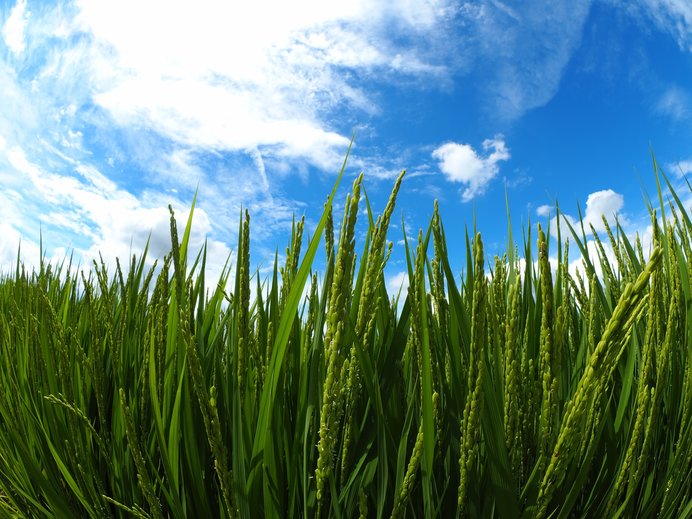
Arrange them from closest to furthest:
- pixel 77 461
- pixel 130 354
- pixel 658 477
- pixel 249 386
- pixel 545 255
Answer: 1. pixel 545 255
2. pixel 249 386
3. pixel 658 477
4. pixel 77 461
5. pixel 130 354

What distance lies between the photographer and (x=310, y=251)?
800mm

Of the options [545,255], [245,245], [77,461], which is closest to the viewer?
[545,255]

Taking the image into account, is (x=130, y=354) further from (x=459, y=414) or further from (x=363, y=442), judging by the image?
(x=459, y=414)

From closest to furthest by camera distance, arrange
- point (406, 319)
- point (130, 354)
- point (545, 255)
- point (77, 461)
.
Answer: point (545, 255) < point (406, 319) < point (77, 461) < point (130, 354)

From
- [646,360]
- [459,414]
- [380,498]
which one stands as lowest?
[380,498]

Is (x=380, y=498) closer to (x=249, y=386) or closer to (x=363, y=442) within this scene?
(x=363, y=442)

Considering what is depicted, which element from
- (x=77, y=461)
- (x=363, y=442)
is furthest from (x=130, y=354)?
(x=363, y=442)

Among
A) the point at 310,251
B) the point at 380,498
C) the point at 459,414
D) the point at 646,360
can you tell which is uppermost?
the point at 310,251

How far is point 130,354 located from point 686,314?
157 centimetres

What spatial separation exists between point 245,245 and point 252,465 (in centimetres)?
37

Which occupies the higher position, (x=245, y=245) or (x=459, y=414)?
(x=245, y=245)

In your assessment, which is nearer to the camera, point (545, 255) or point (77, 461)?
point (545, 255)

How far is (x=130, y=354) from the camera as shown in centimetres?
156

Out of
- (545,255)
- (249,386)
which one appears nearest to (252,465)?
(249,386)
